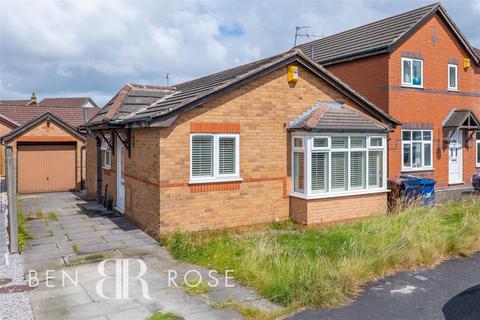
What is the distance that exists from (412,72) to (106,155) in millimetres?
12241

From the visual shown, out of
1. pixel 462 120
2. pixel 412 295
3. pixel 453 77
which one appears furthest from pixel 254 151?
pixel 453 77

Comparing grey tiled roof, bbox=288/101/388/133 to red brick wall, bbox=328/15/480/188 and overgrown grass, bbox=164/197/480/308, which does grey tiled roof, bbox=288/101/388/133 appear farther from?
red brick wall, bbox=328/15/480/188

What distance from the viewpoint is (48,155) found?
798 inches

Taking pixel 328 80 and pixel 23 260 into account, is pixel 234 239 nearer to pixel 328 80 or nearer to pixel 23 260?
pixel 23 260

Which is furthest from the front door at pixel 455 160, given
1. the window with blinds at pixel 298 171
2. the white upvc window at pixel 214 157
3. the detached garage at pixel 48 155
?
the detached garage at pixel 48 155

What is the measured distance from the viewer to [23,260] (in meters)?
8.39

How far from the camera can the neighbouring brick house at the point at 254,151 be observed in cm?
982

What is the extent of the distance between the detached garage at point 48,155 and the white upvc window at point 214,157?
494 inches

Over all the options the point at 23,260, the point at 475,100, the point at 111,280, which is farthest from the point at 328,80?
the point at 475,100

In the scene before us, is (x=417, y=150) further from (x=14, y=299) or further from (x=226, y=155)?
(x=14, y=299)

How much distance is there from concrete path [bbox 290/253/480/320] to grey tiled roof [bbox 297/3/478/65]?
10.7 meters

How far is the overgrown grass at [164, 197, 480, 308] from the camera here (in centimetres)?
643

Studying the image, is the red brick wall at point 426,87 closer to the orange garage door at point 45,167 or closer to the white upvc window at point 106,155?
the white upvc window at point 106,155

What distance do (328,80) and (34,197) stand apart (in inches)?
517
